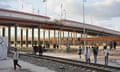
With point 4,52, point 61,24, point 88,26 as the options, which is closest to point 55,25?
point 61,24

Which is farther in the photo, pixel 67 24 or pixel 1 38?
pixel 67 24

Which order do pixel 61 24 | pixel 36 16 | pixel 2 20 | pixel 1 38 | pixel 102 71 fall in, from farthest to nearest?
pixel 61 24, pixel 36 16, pixel 2 20, pixel 1 38, pixel 102 71

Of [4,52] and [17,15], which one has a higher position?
[17,15]

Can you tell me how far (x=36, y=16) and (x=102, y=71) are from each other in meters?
79.3

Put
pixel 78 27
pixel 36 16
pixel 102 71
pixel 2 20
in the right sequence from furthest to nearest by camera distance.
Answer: pixel 78 27 < pixel 36 16 < pixel 2 20 < pixel 102 71

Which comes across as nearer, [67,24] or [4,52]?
[4,52]

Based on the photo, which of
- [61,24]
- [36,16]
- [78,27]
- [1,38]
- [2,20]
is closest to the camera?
[1,38]

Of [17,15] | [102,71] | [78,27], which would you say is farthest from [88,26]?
[102,71]

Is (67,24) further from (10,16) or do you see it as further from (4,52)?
(4,52)

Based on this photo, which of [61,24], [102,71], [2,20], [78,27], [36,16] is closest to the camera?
[102,71]

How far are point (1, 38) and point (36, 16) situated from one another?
61555mm

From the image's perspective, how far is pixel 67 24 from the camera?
115 meters

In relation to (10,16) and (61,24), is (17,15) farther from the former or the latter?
(61,24)

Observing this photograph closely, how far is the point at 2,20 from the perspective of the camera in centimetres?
8925
